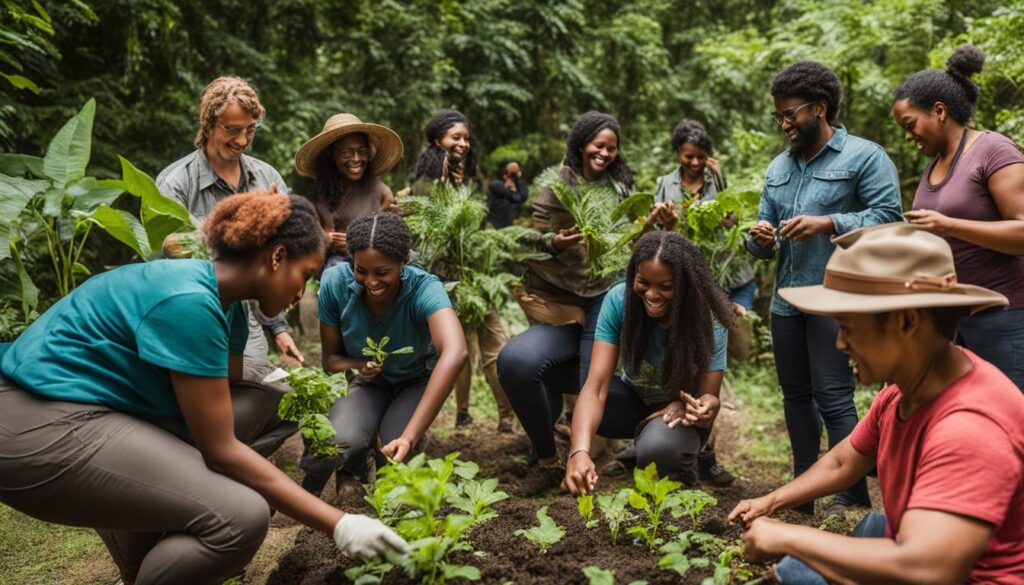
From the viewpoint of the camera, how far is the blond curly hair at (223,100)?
12.6 ft

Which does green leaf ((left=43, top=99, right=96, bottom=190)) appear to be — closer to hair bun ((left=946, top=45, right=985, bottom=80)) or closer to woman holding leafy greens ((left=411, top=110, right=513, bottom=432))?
woman holding leafy greens ((left=411, top=110, right=513, bottom=432))

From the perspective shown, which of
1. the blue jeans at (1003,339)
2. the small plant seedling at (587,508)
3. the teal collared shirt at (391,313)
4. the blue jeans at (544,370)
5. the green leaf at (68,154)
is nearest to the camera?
the small plant seedling at (587,508)

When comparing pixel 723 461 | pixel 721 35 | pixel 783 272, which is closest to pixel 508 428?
pixel 723 461

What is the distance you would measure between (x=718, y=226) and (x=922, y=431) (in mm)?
2914

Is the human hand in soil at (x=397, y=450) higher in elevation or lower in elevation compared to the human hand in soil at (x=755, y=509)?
lower

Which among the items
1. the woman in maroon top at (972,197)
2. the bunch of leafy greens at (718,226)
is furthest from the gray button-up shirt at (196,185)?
the woman in maroon top at (972,197)

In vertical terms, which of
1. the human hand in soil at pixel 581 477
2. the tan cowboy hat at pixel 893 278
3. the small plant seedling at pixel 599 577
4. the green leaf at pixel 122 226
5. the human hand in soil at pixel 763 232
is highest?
the tan cowboy hat at pixel 893 278

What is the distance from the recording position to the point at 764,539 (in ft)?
6.42

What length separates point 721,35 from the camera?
1079cm

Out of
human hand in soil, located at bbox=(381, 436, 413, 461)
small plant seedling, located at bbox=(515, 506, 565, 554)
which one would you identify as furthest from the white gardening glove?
human hand in soil, located at bbox=(381, 436, 413, 461)

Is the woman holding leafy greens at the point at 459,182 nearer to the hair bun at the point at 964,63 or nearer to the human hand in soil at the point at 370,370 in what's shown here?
the human hand in soil at the point at 370,370

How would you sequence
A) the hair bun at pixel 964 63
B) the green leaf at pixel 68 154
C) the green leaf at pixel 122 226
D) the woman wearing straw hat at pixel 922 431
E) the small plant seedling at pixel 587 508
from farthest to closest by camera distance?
the green leaf at pixel 68 154 → the green leaf at pixel 122 226 → the hair bun at pixel 964 63 → the small plant seedling at pixel 587 508 → the woman wearing straw hat at pixel 922 431

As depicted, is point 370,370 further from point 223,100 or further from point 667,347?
point 223,100

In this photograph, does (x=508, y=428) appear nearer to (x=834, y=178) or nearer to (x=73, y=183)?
(x=834, y=178)
